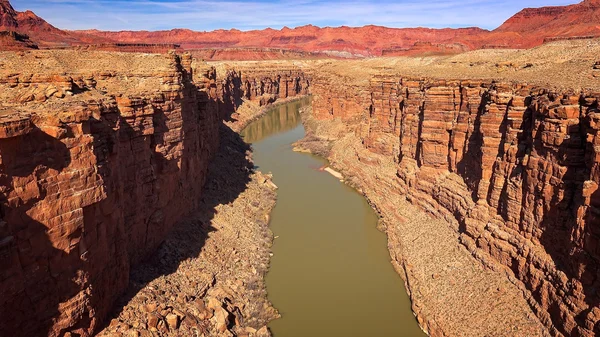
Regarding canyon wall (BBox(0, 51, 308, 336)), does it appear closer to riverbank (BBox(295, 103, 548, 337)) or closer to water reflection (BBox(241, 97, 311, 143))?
riverbank (BBox(295, 103, 548, 337))

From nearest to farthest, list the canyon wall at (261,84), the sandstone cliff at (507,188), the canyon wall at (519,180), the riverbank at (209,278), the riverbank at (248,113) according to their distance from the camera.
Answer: the canyon wall at (519,180)
the sandstone cliff at (507,188)
the riverbank at (209,278)
the riverbank at (248,113)
the canyon wall at (261,84)

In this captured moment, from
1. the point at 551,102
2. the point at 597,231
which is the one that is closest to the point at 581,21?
the point at 551,102

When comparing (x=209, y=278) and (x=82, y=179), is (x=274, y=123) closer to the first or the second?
(x=209, y=278)

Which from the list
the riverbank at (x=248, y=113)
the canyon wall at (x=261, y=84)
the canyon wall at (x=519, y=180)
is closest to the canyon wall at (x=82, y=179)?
the canyon wall at (x=519, y=180)

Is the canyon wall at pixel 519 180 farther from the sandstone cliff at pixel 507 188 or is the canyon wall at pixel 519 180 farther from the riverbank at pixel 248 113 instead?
the riverbank at pixel 248 113

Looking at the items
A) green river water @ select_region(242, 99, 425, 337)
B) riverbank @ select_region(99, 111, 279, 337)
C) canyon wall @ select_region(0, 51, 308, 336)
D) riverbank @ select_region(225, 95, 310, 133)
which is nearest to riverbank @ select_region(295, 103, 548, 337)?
green river water @ select_region(242, 99, 425, 337)

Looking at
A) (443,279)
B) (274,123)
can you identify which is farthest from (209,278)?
(274,123)
